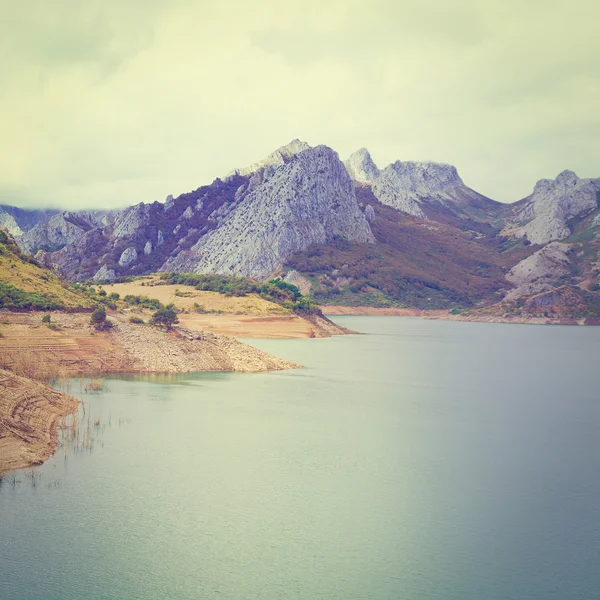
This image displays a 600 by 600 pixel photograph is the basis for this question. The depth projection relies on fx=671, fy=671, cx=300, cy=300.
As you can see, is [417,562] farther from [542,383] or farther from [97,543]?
[542,383]

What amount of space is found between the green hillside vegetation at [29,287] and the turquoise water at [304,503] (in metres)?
18.1

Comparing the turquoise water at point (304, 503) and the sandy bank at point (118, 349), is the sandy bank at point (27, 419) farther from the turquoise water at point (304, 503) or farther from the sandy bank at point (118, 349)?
the sandy bank at point (118, 349)

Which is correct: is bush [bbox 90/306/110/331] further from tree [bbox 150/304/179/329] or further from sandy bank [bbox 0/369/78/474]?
sandy bank [bbox 0/369/78/474]

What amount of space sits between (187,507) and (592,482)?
2592 centimetres

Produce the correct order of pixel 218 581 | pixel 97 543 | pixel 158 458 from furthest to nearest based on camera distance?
pixel 158 458 → pixel 97 543 → pixel 218 581

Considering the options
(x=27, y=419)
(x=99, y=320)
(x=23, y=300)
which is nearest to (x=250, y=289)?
(x=99, y=320)

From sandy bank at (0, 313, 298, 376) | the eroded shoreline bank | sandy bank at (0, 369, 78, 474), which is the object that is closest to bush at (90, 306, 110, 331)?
the eroded shoreline bank

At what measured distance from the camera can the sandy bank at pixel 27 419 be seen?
131 feet

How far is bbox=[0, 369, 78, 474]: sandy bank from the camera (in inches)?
1575

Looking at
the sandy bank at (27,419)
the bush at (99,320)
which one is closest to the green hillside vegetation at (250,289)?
the bush at (99,320)

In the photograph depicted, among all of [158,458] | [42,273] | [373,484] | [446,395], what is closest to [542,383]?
[446,395]

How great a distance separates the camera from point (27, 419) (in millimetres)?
45219

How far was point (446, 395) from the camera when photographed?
80125mm

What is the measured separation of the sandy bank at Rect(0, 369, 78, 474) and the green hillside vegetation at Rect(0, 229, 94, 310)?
3014 cm
